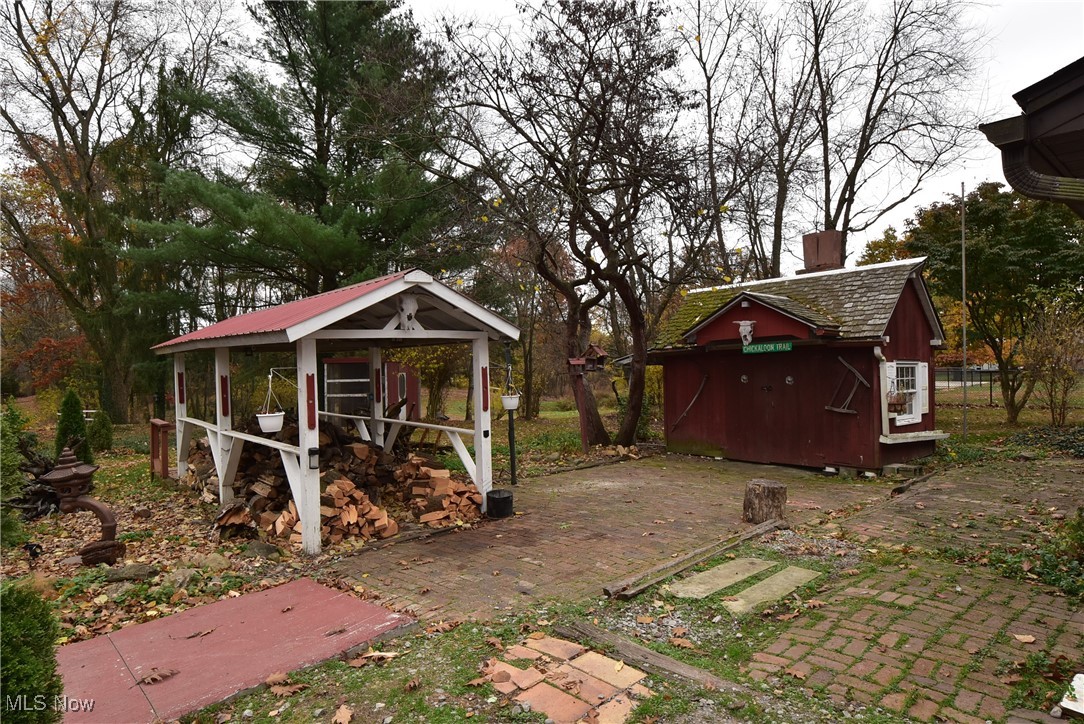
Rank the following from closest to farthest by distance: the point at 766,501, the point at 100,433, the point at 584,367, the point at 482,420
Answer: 1. the point at 766,501
2. the point at 482,420
3. the point at 584,367
4. the point at 100,433

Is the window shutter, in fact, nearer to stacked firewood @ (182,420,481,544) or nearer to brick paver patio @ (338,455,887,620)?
brick paver patio @ (338,455,887,620)

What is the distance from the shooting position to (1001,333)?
15.7 m

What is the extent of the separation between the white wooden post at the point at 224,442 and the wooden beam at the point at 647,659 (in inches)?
214

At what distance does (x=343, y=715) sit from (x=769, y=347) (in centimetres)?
935

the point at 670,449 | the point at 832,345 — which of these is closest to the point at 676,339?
the point at 670,449

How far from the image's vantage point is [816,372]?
1044 cm

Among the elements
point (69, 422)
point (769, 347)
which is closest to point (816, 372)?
point (769, 347)

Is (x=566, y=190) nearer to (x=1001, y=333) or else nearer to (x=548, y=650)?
(x=548, y=650)

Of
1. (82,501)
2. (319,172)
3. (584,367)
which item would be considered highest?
(319,172)

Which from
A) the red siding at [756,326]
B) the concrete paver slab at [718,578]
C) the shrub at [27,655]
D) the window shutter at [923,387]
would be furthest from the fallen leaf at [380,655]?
the window shutter at [923,387]

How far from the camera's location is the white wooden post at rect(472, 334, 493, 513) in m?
7.24

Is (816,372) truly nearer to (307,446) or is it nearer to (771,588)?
(771,588)

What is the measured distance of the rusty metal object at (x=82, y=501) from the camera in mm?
5531

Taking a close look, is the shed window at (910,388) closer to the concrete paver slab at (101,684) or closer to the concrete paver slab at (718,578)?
the concrete paver slab at (718,578)
